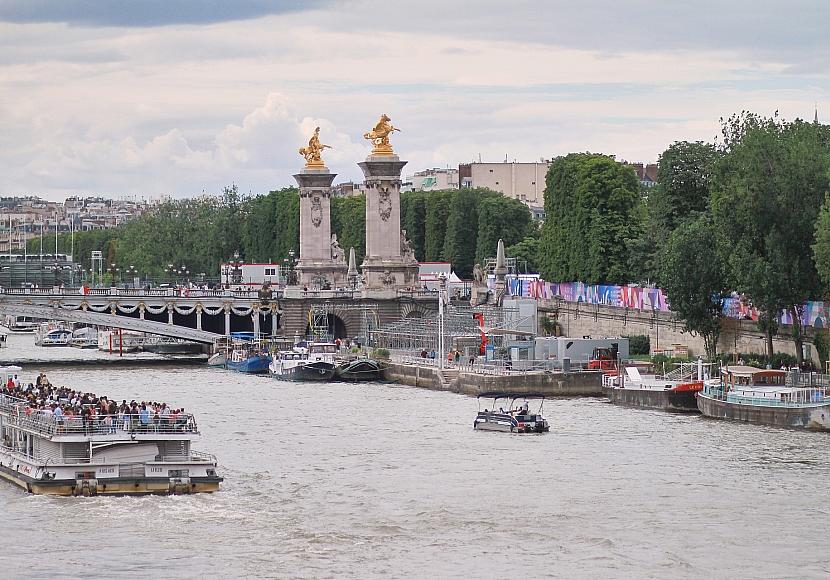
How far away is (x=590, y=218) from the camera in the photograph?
11581 cm

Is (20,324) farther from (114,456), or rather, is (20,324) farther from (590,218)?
(114,456)

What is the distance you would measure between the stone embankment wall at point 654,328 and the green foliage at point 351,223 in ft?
164

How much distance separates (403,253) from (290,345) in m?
10.2

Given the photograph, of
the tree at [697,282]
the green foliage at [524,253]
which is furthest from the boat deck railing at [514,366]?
the green foliage at [524,253]

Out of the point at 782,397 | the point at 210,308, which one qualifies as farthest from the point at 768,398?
the point at 210,308

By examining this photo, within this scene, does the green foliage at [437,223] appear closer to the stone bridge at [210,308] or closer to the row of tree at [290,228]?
the row of tree at [290,228]

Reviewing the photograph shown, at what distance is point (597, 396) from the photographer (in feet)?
292

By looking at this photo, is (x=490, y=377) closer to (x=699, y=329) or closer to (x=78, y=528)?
(x=699, y=329)

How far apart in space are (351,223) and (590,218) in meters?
57.7

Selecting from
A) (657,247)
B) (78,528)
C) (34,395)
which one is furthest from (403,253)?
(78,528)

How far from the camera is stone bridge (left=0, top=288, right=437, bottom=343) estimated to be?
4626 inches

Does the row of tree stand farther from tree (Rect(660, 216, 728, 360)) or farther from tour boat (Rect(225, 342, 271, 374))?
tree (Rect(660, 216, 728, 360))

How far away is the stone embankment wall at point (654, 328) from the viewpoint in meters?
89.2

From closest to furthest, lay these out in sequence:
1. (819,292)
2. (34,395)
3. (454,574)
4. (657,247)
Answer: (454,574), (34,395), (819,292), (657,247)
